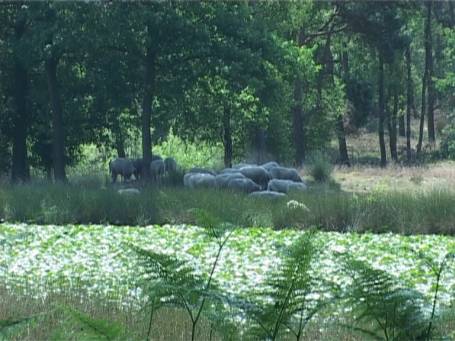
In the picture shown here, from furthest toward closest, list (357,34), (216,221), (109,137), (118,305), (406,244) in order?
(357,34) → (109,137) → (406,244) → (118,305) → (216,221)

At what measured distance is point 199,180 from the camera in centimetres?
2470

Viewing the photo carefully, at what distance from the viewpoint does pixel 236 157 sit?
123 feet

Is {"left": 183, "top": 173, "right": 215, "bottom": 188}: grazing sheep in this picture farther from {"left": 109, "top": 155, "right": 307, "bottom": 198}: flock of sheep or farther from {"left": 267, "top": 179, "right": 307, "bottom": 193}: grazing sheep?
{"left": 267, "top": 179, "right": 307, "bottom": 193}: grazing sheep

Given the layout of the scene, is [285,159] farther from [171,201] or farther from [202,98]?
[171,201]

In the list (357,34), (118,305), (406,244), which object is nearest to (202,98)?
(357,34)

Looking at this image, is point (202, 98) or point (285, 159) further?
point (285, 159)

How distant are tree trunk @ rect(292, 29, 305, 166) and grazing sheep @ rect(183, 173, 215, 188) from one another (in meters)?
13.0

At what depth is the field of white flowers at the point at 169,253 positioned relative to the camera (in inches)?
379

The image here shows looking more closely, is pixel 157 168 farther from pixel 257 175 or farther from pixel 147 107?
pixel 257 175

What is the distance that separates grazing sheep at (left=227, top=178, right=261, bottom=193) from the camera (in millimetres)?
23609

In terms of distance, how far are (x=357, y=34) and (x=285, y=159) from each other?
7.06m

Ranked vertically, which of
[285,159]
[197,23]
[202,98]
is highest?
[197,23]

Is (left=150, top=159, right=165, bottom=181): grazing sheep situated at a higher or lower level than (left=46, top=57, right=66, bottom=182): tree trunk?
lower

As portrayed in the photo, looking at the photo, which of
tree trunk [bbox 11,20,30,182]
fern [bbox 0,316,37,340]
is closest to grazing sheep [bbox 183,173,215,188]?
tree trunk [bbox 11,20,30,182]
